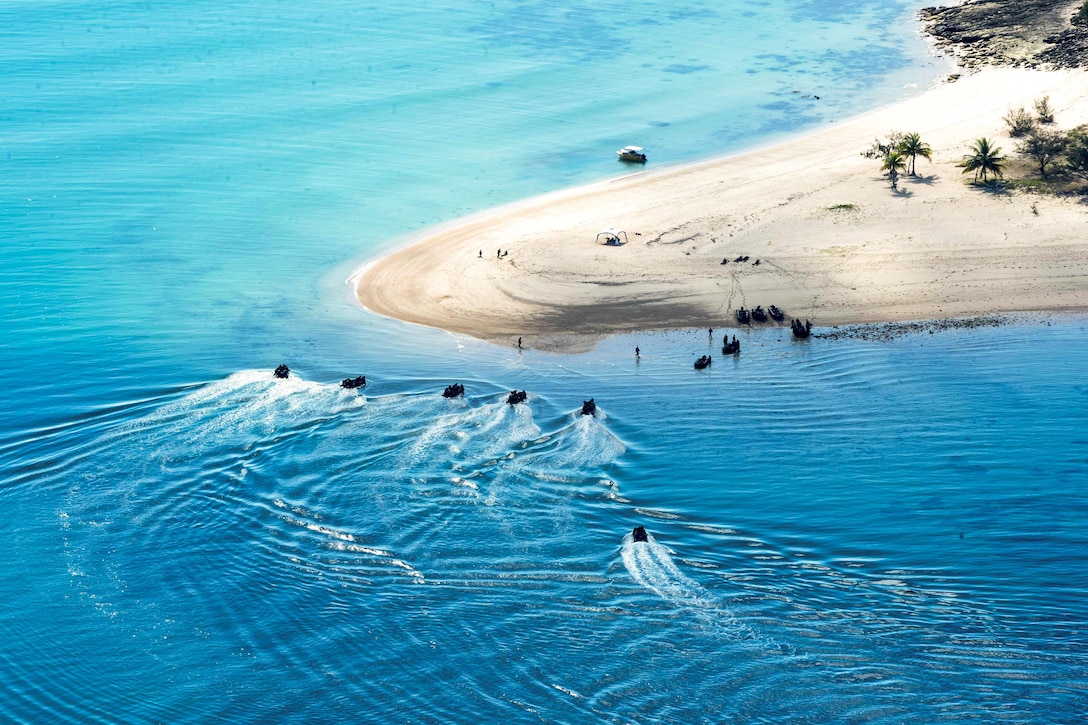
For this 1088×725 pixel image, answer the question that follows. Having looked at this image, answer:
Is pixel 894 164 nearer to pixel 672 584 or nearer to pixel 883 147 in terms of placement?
pixel 883 147

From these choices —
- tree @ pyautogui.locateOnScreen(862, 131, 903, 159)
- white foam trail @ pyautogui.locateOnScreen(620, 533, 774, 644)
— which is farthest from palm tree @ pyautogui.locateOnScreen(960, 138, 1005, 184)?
white foam trail @ pyautogui.locateOnScreen(620, 533, 774, 644)

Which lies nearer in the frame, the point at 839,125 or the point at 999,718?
the point at 999,718

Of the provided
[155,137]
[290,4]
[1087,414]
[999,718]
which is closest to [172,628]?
[999,718]

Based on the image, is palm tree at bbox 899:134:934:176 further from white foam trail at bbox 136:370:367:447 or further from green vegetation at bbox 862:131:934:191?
white foam trail at bbox 136:370:367:447

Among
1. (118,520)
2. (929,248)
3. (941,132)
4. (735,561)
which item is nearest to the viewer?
(735,561)

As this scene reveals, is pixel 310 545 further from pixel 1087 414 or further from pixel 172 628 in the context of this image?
pixel 1087 414
